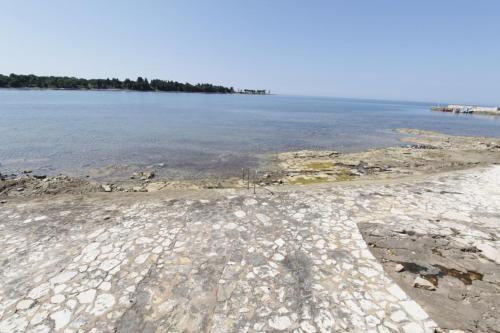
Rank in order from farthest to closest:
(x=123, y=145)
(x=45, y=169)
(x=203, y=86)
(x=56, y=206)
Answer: (x=203, y=86)
(x=123, y=145)
(x=45, y=169)
(x=56, y=206)

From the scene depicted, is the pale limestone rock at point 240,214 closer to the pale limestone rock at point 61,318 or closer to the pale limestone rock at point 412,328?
the pale limestone rock at point 61,318

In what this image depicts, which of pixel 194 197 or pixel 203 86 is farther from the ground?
pixel 203 86

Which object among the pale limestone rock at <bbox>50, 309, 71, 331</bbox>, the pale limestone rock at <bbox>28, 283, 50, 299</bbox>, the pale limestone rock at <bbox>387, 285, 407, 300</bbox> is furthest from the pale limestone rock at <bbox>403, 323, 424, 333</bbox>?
the pale limestone rock at <bbox>28, 283, 50, 299</bbox>

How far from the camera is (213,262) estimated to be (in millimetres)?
4504

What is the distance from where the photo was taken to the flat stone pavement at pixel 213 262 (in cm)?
336


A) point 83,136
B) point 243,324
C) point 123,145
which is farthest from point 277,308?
point 83,136

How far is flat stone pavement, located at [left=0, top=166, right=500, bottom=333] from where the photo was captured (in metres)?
3.36

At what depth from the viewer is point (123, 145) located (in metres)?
21.1

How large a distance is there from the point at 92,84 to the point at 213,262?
548 ft

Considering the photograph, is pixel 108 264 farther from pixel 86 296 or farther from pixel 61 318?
pixel 61 318

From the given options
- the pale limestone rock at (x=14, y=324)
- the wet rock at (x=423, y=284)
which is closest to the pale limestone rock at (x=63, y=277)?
the pale limestone rock at (x=14, y=324)

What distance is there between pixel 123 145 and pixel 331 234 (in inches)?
813

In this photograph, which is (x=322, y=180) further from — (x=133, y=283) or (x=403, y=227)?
(x=133, y=283)

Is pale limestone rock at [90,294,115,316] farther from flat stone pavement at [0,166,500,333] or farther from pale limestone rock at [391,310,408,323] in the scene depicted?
pale limestone rock at [391,310,408,323]
